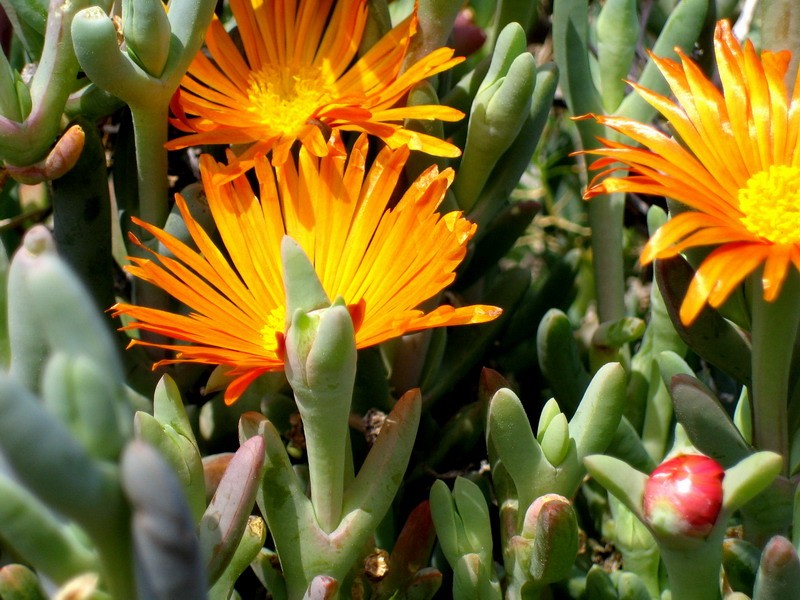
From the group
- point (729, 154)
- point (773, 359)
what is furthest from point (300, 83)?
point (773, 359)

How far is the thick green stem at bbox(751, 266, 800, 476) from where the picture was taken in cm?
72

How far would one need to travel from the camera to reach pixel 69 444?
418 millimetres

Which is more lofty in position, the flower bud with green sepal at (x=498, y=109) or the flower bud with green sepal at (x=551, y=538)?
the flower bud with green sepal at (x=498, y=109)

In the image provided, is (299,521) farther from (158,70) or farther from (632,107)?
(632,107)

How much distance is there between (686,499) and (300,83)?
64 cm

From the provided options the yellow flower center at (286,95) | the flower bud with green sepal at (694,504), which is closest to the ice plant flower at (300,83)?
the yellow flower center at (286,95)

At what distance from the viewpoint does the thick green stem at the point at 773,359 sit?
0.72 m

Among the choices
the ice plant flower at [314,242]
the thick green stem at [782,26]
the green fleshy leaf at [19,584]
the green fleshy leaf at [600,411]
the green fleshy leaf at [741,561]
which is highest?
the thick green stem at [782,26]

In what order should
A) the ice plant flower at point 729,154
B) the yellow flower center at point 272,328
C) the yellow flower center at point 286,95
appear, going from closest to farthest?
1. the ice plant flower at point 729,154
2. the yellow flower center at point 272,328
3. the yellow flower center at point 286,95

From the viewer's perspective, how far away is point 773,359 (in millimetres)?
741

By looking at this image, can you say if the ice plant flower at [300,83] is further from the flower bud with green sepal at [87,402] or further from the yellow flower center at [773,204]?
the flower bud with green sepal at [87,402]

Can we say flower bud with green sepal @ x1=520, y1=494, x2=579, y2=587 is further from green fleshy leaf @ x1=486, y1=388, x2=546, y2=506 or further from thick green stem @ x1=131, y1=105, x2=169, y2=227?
thick green stem @ x1=131, y1=105, x2=169, y2=227

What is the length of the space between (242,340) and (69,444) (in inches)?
15.9

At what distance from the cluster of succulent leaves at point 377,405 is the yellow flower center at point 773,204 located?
0.21ft
